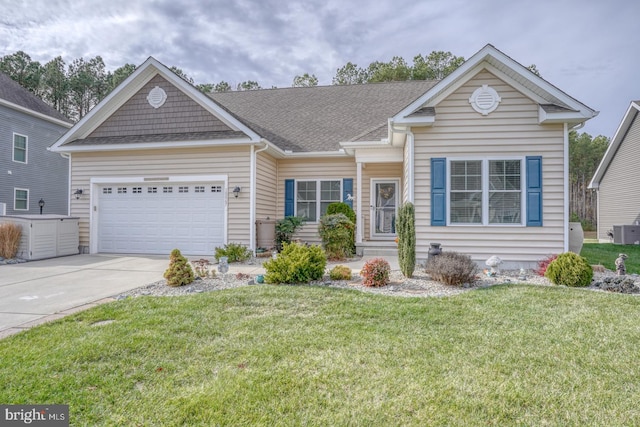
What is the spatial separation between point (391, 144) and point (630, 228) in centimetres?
1288

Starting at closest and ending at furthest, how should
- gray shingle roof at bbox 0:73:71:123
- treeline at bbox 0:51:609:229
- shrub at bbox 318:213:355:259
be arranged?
1. shrub at bbox 318:213:355:259
2. gray shingle roof at bbox 0:73:71:123
3. treeline at bbox 0:51:609:229

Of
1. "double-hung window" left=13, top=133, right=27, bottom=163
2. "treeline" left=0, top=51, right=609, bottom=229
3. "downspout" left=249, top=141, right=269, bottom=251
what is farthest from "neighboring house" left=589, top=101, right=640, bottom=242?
"double-hung window" left=13, top=133, right=27, bottom=163

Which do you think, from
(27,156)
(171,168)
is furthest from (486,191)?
(27,156)

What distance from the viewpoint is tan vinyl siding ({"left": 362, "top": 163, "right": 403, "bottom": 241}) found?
38.0 feet

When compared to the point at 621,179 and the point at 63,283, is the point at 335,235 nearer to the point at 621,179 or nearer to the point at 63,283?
the point at 63,283

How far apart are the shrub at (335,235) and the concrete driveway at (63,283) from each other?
413cm

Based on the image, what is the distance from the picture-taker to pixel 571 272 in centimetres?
608

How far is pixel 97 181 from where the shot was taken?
10.9 m

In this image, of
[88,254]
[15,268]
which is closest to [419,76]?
[88,254]

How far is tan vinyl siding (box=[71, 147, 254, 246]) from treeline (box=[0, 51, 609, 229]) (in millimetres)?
18524

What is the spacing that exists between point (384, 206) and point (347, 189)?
137cm

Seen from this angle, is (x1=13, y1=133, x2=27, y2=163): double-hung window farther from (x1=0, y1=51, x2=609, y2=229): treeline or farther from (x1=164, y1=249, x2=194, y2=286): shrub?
(x1=164, y1=249, x2=194, y2=286): shrub

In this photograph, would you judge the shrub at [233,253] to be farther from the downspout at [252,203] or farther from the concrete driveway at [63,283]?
the concrete driveway at [63,283]

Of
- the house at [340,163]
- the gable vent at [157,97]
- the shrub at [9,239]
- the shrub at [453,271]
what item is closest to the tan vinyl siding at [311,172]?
the house at [340,163]
